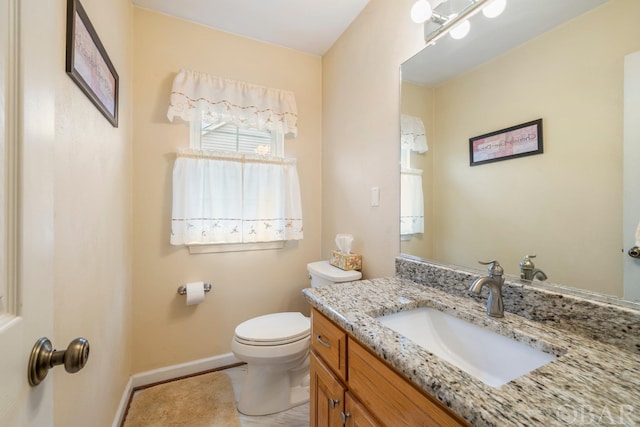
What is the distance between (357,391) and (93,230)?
1.19 metres

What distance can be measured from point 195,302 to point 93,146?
1131mm

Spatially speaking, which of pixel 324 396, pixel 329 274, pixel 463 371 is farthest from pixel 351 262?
pixel 463 371

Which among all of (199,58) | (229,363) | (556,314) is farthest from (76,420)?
(199,58)

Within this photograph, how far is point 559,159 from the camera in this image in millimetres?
829

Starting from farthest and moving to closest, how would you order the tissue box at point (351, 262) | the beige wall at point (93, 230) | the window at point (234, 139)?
the window at point (234, 139) → the tissue box at point (351, 262) → the beige wall at point (93, 230)

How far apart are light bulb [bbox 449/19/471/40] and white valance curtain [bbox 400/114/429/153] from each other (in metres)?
0.36

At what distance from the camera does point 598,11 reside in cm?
76

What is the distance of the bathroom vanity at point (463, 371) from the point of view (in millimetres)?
464

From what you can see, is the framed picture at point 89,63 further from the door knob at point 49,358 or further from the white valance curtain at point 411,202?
the white valance curtain at point 411,202

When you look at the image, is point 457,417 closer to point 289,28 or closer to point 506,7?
point 506,7

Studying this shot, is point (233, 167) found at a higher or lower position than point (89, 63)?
lower

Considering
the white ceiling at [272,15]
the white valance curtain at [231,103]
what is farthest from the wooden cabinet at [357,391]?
the white ceiling at [272,15]

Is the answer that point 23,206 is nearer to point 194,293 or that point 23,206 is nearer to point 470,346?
point 470,346

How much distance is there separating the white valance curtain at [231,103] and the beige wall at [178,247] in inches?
4.0
